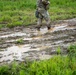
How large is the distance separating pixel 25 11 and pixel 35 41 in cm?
734

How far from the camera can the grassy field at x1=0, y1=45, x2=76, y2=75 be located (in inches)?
237

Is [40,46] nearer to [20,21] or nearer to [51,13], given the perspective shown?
[20,21]

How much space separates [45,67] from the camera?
621cm

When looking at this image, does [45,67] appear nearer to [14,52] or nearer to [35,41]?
[14,52]

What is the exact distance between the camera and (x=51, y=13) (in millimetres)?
15633

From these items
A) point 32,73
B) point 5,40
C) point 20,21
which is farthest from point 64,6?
point 32,73

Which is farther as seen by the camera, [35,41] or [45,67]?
[35,41]

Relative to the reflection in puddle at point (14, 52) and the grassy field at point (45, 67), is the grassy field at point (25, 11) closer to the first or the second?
the reflection in puddle at point (14, 52)

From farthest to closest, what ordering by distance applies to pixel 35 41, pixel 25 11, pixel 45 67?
pixel 25 11 < pixel 35 41 < pixel 45 67

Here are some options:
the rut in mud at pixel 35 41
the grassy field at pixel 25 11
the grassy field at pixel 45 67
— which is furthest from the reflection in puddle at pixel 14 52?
the grassy field at pixel 25 11

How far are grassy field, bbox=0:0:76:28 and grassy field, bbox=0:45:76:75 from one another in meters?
5.96

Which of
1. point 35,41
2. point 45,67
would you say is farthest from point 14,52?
point 45,67

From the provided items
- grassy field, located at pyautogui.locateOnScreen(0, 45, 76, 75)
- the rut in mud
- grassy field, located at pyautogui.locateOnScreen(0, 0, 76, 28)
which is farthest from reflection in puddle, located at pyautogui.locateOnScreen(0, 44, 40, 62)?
grassy field, located at pyautogui.locateOnScreen(0, 0, 76, 28)

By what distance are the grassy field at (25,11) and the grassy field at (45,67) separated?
596cm
